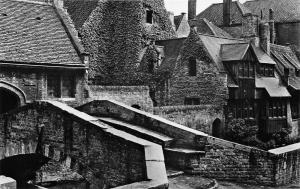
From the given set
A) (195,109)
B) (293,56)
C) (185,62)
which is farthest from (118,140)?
(293,56)

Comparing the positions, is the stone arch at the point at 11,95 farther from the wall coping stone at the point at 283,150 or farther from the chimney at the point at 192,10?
the chimney at the point at 192,10

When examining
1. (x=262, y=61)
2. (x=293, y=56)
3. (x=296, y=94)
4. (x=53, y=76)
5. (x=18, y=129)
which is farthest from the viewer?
(x=293, y=56)

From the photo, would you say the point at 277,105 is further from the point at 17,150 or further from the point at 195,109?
the point at 17,150

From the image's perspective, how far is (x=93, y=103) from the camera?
17.3m

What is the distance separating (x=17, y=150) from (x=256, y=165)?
8.94 metres

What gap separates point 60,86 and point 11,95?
8.40ft

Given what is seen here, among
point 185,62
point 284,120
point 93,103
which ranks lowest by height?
point 284,120

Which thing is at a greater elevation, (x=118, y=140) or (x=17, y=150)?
(x=118, y=140)

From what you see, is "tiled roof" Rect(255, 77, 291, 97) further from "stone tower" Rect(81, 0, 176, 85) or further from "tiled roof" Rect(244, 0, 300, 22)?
"tiled roof" Rect(244, 0, 300, 22)

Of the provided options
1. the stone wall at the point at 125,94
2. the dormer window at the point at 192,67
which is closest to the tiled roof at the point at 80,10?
the stone wall at the point at 125,94

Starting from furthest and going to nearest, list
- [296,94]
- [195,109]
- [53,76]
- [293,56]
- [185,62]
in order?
[293,56] → [296,94] → [185,62] → [195,109] → [53,76]

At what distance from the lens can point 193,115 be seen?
25.5 m

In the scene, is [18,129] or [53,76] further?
[53,76]

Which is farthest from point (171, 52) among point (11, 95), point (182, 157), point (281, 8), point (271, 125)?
point (281, 8)
